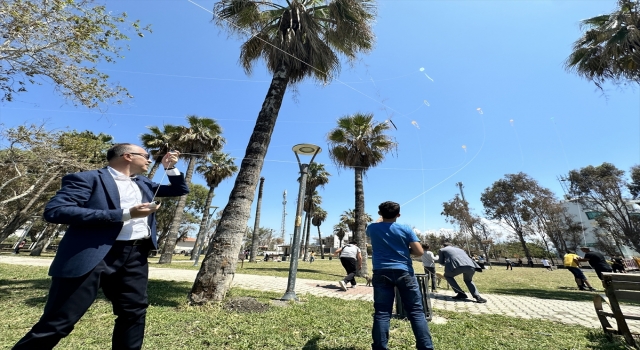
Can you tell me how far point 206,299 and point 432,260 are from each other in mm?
6141

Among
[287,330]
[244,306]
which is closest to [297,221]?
[244,306]

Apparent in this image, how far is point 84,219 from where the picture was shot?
1.71 meters

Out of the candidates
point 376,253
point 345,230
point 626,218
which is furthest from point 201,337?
point 345,230

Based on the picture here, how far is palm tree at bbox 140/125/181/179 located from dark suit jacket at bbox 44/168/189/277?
19141mm

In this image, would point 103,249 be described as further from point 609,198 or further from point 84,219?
point 609,198

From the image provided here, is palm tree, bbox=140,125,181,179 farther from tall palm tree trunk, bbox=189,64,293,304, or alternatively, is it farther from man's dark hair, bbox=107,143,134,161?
man's dark hair, bbox=107,143,134,161

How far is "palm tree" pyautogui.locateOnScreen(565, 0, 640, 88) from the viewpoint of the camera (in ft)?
29.0

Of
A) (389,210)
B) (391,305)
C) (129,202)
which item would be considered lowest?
(391,305)

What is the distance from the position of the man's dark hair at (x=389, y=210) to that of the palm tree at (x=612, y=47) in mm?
11404

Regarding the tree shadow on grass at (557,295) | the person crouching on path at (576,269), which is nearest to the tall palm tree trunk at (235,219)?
the tree shadow on grass at (557,295)

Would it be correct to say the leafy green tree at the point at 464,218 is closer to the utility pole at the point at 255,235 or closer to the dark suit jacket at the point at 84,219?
the utility pole at the point at 255,235

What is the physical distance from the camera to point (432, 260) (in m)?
7.96

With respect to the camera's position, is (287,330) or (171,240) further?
(171,240)

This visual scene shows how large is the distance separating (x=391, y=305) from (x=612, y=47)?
40.7 feet
